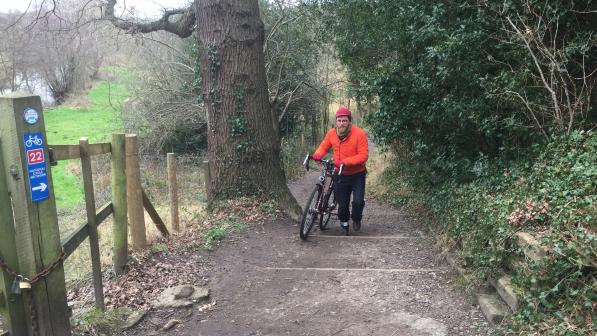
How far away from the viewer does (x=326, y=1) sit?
435 inches

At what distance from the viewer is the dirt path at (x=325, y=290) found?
13.9 feet

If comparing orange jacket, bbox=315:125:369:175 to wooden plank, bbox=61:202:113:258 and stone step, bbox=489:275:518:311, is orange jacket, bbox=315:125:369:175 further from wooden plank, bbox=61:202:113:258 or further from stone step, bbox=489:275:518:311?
wooden plank, bbox=61:202:113:258

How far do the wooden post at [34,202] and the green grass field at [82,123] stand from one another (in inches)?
562

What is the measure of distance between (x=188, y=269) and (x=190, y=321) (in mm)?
1244

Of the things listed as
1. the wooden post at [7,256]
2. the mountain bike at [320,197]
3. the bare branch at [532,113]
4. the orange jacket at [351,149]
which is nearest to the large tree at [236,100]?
the mountain bike at [320,197]

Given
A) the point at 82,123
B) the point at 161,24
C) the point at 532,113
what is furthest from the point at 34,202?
the point at 82,123

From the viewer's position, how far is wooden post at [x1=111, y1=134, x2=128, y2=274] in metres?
5.24

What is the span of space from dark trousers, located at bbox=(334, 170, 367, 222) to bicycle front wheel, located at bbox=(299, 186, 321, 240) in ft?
1.39

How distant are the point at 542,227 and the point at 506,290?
62 centimetres

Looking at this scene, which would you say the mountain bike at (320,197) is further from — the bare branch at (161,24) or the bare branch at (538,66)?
the bare branch at (161,24)

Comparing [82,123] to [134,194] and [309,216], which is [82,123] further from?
[309,216]

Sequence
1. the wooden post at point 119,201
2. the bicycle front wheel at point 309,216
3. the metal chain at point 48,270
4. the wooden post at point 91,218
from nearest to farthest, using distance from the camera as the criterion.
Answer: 1. the metal chain at point 48,270
2. the wooden post at point 91,218
3. the wooden post at point 119,201
4. the bicycle front wheel at point 309,216

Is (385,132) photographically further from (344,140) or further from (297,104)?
(297,104)

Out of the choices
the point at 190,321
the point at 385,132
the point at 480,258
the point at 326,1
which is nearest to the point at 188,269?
the point at 190,321
